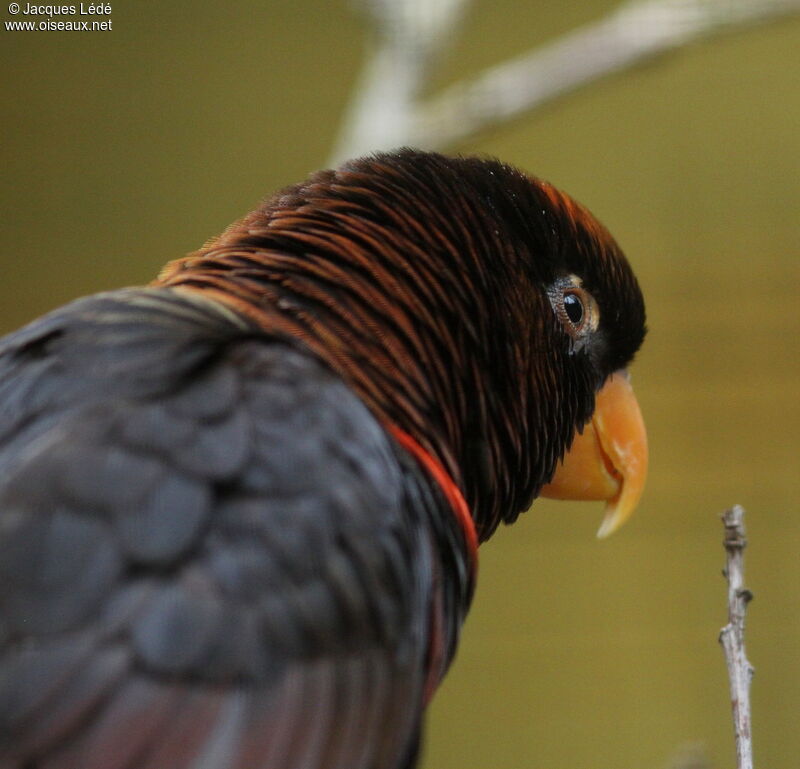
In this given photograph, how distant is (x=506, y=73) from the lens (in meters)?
2.25

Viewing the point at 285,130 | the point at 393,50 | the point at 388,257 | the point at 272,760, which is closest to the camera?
the point at 272,760

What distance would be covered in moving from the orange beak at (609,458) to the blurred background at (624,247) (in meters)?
2.08

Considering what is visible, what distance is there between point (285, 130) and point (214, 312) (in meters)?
2.55

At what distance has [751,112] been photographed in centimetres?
373

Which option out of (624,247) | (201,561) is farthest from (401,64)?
(624,247)

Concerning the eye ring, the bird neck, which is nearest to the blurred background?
the eye ring

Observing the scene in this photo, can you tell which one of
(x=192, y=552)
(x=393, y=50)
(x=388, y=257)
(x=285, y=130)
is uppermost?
(x=285, y=130)

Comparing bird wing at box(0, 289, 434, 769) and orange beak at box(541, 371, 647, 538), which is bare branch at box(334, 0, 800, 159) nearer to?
orange beak at box(541, 371, 647, 538)

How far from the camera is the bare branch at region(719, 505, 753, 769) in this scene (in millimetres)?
1143

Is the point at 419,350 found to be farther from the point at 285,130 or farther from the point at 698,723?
the point at 698,723

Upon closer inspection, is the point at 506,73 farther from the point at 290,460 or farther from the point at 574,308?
the point at 290,460

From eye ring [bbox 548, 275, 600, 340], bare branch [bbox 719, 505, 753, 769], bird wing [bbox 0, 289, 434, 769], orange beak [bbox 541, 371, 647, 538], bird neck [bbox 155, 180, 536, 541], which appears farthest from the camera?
orange beak [bbox 541, 371, 647, 538]

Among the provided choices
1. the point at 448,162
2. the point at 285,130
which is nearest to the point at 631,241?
the point at 285,130

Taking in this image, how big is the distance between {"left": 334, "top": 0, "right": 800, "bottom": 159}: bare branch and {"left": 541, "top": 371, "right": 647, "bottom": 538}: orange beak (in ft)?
2.53
